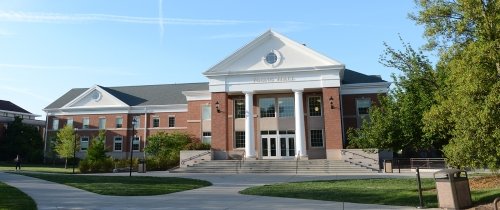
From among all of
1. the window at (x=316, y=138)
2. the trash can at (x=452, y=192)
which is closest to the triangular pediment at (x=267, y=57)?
the window at (x=316, y=138)

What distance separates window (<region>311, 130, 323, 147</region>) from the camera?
40.0 m

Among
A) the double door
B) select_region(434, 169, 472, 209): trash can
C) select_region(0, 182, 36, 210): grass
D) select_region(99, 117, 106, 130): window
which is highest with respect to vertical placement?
select_region(99, 117, 106, 130): window

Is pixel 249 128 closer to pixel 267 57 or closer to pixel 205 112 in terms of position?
pixel 267 57

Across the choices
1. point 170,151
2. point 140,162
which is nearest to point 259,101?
point 170,151

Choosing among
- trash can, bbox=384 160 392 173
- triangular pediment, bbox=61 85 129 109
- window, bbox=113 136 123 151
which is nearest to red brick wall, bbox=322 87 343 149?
trash can, bbox=384 160 392 173

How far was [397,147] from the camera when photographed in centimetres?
1816

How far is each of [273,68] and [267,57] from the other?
159cm

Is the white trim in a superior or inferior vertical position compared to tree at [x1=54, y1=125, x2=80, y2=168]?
superior

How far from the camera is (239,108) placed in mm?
41594

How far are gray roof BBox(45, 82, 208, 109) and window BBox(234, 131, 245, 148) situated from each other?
13572mm

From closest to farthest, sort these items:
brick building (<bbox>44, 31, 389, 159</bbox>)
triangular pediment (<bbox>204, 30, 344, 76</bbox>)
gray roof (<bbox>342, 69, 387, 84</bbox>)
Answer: brick building (<bbox>44, 31, 389, 159</bbox>) → triangular pediment (<bbox>204, 30, 344, 76</bbox>) → gray roof (<bbox>342, 69, 387, 84</bbox>)

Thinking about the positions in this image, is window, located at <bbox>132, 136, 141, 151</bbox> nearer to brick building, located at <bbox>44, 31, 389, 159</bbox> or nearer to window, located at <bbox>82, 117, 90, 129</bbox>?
Answer: window, located at <bbox>82, 117, 90, 129</bbox>

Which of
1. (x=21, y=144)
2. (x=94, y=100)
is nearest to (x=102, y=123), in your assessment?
(x=94, y=100)

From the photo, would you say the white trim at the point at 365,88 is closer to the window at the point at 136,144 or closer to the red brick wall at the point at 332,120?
the red brick wall at the point at 332,120
